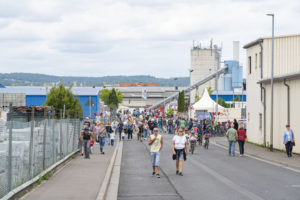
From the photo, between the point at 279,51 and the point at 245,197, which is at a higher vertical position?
the point at 279,51

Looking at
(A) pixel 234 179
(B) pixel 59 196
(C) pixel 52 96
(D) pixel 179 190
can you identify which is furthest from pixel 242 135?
(C) pixel 52 96

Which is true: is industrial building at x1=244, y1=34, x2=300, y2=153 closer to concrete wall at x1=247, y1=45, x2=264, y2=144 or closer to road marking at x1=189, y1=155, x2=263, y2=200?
concrete wall at x1=247, y1=45, x2=264, y2=144

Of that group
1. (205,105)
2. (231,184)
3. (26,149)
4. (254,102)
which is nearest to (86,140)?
(231,184)

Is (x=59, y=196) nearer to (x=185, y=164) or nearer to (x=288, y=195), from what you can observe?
(x=288, y=195)

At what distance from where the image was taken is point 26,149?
13.7 m

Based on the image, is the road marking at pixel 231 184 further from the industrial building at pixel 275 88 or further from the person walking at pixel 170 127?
the person walking at pixel 170 127

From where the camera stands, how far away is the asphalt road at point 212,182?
13.2m

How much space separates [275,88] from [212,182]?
62.2 ft

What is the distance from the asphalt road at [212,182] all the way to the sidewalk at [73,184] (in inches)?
29.5

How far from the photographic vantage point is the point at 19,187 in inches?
490

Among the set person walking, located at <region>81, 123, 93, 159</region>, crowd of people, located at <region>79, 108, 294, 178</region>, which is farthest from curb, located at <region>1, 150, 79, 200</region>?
person walking, located at <region>81, 123, 93, 159</region>

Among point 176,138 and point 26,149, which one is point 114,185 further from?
point 176,138

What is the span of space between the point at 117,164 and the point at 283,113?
13.2 metres

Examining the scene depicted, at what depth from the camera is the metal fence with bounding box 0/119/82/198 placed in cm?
1096
